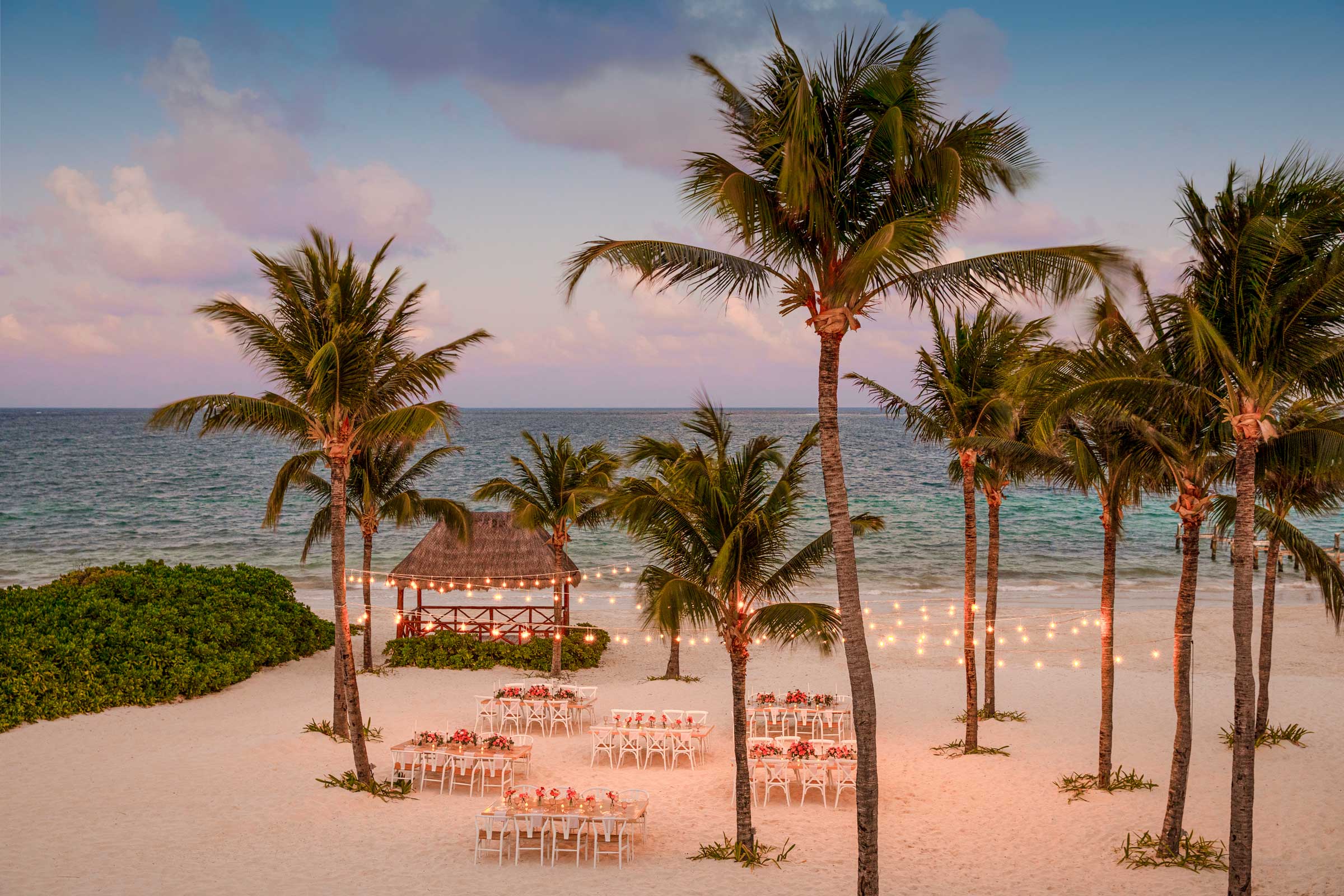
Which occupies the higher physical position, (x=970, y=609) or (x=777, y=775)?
(x=970, y=609)

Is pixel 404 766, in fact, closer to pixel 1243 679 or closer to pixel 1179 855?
pixel 1179 855

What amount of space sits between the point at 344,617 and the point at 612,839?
4.91 m

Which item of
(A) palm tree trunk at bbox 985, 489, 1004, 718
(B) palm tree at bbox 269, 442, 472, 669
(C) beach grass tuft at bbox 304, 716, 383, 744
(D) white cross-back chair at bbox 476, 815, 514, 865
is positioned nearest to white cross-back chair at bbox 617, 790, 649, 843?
(D) white cross-back chair at bbox 476, 815, 514, 865

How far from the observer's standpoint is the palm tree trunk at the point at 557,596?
66.0 ft

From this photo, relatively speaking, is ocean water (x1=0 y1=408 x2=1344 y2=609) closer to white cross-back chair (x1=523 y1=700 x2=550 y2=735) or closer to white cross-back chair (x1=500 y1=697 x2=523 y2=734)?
white cross-back chair (x1=523 y1=700 x2=550 y2=735)

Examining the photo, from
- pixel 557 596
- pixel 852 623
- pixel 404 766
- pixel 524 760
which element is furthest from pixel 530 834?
pixel 557 596

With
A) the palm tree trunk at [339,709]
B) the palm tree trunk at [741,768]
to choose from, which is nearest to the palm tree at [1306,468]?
the palm tree trunk at [741,768]

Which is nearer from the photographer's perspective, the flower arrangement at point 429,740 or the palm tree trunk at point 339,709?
the flower arrangement at point 429,740

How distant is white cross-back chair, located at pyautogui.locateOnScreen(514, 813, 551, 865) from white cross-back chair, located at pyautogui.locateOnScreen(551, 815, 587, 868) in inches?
4.7

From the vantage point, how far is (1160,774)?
12953 mm

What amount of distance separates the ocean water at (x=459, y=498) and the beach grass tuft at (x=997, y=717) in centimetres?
446

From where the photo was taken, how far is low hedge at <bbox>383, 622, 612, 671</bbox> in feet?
67.8

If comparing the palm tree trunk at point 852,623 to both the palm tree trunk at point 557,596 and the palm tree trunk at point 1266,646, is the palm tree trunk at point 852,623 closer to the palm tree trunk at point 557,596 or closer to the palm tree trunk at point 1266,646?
the palm tree trunk at point 1266,646

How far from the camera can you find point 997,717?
16516 mm
